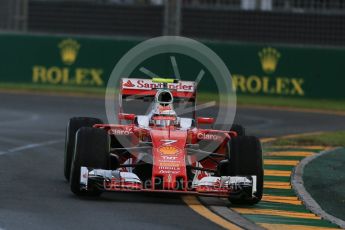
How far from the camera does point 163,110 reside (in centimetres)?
1317

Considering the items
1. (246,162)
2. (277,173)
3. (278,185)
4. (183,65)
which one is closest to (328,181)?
(278,185)

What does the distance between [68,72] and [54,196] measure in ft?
70.5

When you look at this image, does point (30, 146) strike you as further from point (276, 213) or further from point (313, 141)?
point (276, 213)

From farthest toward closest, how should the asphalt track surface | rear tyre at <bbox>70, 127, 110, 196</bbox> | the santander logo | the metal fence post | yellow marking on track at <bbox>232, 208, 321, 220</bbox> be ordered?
the metal fence post → the santander logo → rear tyre at <bbox>70, 127, 110, 196</bbox> → yellow marking on track at <bbox>232, 208, 321, 220</bbox> → the asphalt track surface

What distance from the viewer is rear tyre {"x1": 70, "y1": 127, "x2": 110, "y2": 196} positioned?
12094mm

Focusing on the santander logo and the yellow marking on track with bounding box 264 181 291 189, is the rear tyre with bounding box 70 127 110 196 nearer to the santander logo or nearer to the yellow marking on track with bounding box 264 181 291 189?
the santander logo

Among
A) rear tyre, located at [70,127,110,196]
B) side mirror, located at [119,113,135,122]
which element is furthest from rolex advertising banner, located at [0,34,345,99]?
rear tyre, located at [70,127,110,196]

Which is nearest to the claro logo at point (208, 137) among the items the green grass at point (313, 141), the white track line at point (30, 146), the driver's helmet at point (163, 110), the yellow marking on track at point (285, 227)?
the driver's helmet at point (163, 110)

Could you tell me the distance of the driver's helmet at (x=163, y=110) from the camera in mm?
13086

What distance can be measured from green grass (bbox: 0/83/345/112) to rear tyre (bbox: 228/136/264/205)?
18.2m

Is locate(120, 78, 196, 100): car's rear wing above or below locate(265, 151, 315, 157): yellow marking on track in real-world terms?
above

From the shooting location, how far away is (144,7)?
36500mm

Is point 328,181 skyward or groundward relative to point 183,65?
skyward

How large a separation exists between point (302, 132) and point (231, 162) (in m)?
11.4
